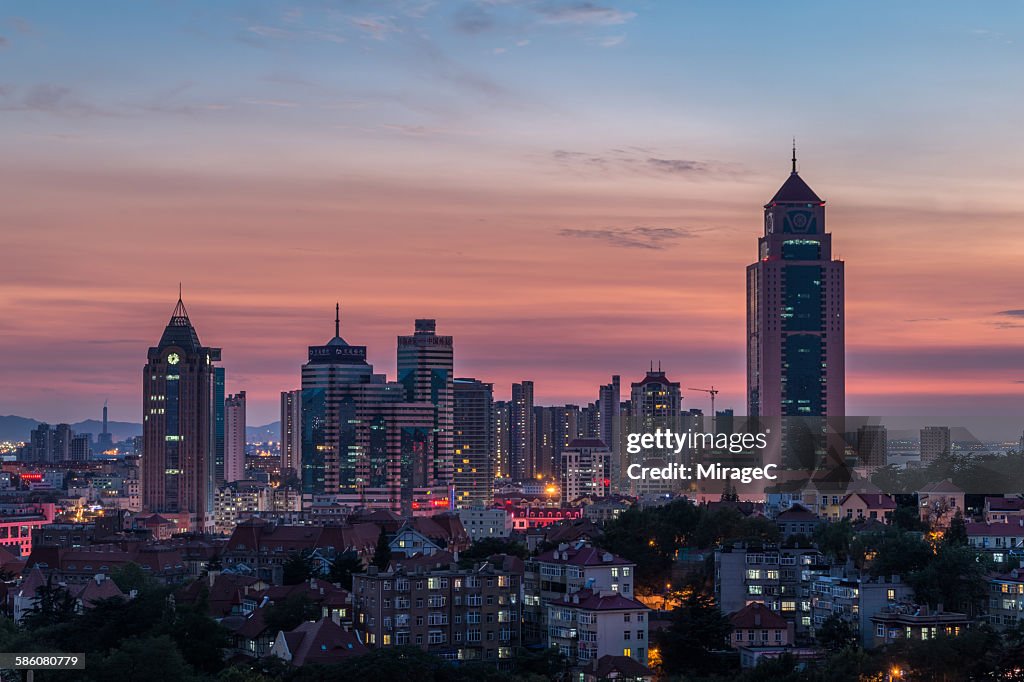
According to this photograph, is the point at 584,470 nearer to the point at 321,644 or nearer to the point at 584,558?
the point at 584,558

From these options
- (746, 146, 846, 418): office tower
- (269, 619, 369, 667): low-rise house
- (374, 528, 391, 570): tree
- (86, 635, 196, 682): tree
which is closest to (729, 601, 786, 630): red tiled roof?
(269, 619, 369, 667): low-rise house

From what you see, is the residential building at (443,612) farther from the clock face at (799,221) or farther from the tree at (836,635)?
the clock face at (799,221)

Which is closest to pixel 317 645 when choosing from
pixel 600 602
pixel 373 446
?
pixel 600 602

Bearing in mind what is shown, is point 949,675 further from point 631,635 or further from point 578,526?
point 578,526

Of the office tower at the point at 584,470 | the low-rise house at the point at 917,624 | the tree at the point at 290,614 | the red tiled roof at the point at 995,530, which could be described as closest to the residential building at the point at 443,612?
the tree at the point at 290,614

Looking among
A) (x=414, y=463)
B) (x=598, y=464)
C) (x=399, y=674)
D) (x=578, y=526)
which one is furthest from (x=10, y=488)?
(x=399, y=674)
